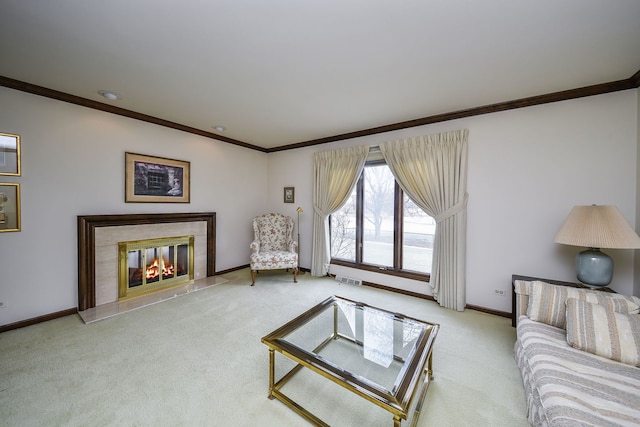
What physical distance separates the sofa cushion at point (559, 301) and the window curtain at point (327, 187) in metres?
2.60

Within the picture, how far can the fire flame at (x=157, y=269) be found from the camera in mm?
3502

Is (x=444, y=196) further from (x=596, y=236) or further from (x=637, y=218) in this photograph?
(x=637, y=218)

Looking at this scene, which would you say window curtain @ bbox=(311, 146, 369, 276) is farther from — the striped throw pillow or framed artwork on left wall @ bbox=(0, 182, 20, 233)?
framed artwork on left wall @ bbox=(0, 182, 20, 233)

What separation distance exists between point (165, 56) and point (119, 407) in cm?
265

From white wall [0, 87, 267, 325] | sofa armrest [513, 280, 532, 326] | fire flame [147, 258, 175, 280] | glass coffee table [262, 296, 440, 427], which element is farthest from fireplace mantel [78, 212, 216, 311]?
sofa armrest [513, 280, 532, 326]

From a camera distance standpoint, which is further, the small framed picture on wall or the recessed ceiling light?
the small framed picture on wall

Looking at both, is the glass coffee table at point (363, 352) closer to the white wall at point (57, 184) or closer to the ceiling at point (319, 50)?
the ceiling at point (319, 50)

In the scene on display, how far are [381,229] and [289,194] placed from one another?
79.6 inches

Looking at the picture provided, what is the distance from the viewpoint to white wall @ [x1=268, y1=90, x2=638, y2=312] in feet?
7.79

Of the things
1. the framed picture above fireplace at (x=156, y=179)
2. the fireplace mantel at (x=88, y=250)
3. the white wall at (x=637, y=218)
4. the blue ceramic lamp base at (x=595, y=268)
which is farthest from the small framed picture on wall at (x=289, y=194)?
the white wall at (x=637, y=218)

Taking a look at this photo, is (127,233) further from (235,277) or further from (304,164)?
(304,164)

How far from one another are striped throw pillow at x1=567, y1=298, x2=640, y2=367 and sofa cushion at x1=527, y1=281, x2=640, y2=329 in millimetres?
129

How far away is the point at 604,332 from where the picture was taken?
5.14 feet

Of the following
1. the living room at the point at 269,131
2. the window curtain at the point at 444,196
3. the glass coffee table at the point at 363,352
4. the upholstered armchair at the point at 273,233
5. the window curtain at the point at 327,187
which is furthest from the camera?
the upholstered armchair at the point at 273,233
